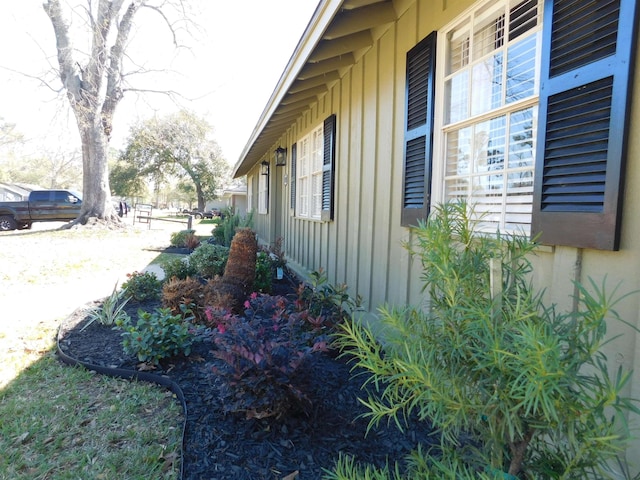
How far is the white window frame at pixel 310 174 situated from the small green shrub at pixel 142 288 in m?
2.35

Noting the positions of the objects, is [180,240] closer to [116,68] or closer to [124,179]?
[116,68]

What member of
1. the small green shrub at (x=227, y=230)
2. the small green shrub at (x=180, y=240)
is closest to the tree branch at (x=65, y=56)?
the small green shrub at (x=180, y=240)

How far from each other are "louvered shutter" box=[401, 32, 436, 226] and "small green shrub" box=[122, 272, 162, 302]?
138 inches

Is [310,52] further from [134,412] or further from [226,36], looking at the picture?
[226,36]

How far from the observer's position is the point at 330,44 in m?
3.56

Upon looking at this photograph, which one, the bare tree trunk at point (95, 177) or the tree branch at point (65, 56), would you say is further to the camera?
the bare tree trunk at point (95, 177)

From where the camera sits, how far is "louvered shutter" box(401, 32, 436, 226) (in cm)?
267

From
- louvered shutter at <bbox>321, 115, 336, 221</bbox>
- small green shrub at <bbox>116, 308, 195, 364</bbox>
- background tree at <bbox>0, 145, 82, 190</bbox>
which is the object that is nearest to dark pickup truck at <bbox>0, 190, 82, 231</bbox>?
louvered shutter at <bbox>321, 115, 336, 221</bbox>

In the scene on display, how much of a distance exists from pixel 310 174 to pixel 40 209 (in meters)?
15.4

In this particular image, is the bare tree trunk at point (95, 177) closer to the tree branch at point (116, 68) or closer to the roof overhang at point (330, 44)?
the tree branch at point (116, 68)

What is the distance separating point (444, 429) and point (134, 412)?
6.89 ft

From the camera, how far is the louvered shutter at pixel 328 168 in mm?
4762

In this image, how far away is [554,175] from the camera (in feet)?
5.43

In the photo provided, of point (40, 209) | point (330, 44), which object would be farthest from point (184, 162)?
point (330, 44)
